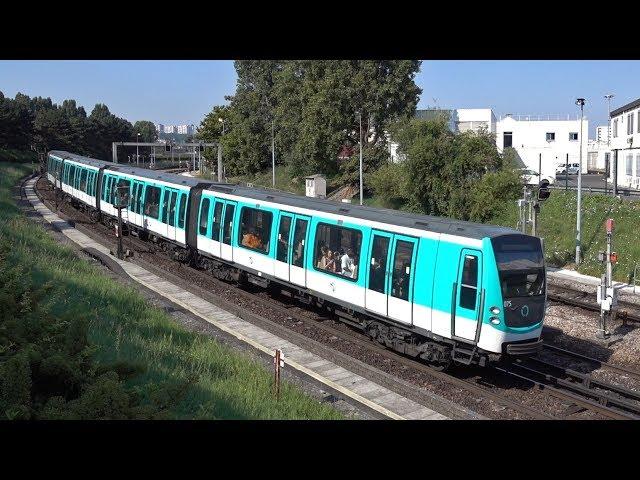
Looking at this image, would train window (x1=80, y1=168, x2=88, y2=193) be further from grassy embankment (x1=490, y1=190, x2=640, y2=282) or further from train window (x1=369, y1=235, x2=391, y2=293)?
train window (x1=369, y1=235, x2=391, y2=293)

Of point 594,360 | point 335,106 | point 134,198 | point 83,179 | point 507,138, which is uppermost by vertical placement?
point 335,106

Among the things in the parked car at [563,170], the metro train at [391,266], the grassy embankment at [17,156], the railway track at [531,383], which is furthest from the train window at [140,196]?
the grassy embankment at [17,156]

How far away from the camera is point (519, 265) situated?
11.6m

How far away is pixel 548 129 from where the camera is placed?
50.7 m

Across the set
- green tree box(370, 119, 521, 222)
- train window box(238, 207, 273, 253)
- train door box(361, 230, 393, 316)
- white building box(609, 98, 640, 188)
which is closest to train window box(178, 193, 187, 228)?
train window box(238, 207, 273, 253)

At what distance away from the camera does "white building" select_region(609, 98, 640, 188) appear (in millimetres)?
32875

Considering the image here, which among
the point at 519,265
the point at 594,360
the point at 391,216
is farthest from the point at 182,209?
the point at 594,360

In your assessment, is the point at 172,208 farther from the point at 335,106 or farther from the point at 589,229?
the point at 335,106

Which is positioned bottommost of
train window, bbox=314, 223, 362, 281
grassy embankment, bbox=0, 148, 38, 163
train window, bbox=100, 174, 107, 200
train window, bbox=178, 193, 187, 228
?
train window, bbox=314, 223, 362, 281

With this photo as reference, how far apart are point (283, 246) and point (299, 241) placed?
28.9 inches
